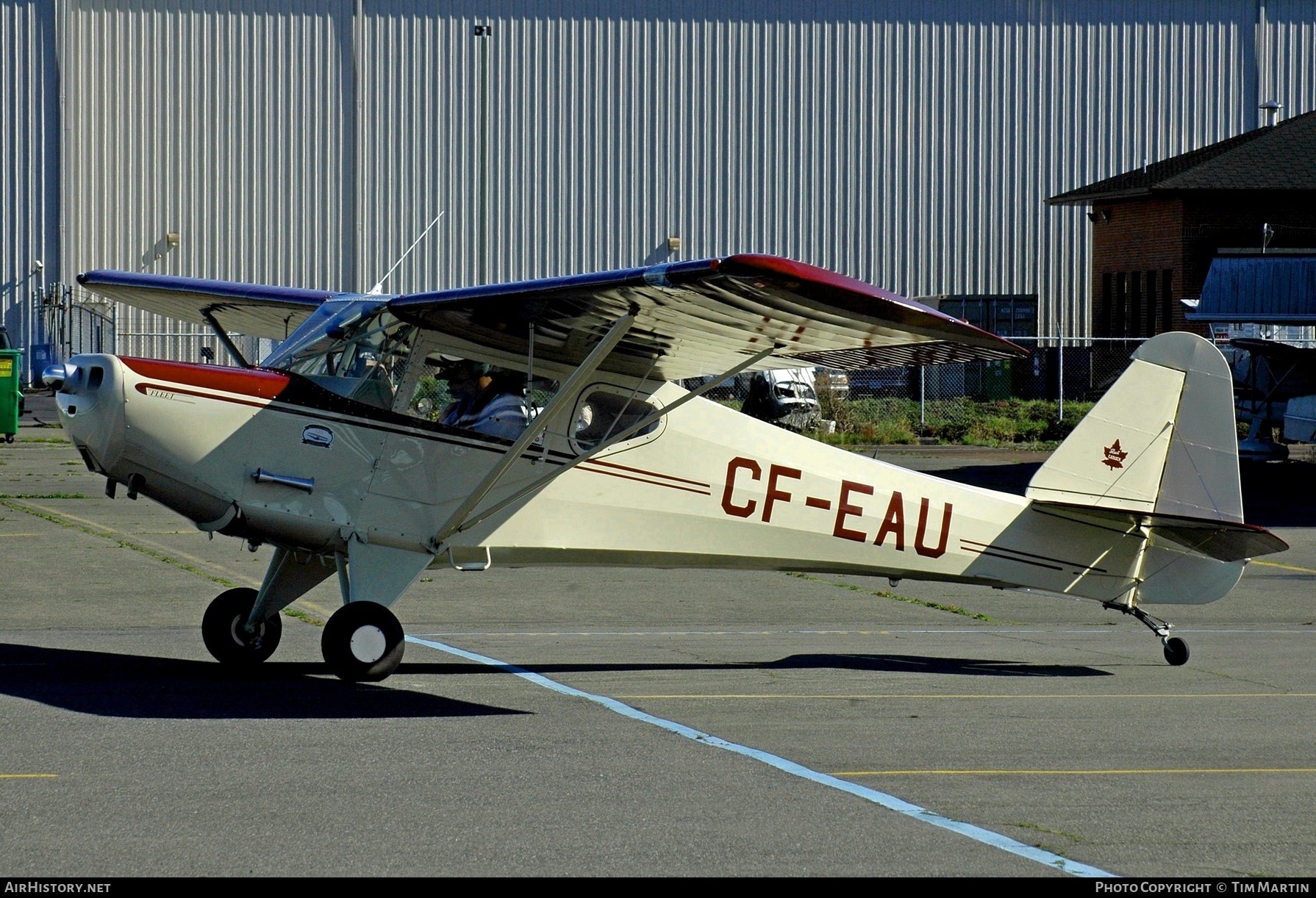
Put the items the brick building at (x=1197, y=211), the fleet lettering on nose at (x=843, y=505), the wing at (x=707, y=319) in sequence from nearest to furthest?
1. the wing at (x=707, y=319)
2. the fleet lettering on nose at (x=843, y=505)
3. the brick building at (x=1197, y=211)

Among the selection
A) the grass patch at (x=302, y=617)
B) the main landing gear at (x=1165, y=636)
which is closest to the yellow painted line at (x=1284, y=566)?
the main landing gear at (x=1165, y=636)

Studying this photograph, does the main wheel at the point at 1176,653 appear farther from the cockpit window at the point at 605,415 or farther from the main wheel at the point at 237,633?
the main wheel at the point at 237,633

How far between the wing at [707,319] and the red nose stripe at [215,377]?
2.67 ft

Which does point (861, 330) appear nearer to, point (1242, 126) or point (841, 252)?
point (841, 252)

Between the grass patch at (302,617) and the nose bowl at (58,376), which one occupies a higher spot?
the nose bowl at (58,376)

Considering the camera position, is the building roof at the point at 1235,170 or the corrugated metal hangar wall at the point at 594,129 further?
the corrugated metal hangar wall at the point at 594,129

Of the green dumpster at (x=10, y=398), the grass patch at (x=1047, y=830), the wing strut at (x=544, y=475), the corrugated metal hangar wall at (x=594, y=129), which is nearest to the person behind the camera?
the grass patch at (x=1047, y=830)

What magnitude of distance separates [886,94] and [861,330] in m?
35.9

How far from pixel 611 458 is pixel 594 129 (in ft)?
111

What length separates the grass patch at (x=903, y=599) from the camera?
12995 millimetres

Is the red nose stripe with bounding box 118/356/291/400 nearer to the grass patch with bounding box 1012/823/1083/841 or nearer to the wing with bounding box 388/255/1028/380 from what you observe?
the wing with bounding box 388/255/1028/380

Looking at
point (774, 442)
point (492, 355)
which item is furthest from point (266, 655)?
point (774, 442)

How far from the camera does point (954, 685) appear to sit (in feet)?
31.3

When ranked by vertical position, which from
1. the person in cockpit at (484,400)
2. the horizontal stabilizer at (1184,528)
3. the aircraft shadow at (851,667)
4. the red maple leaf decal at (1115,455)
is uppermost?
the person in cockpit at (484,400)
